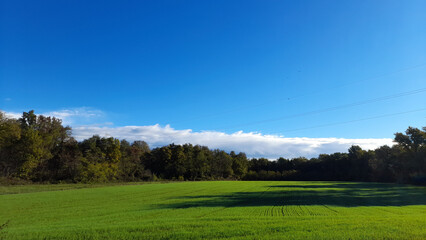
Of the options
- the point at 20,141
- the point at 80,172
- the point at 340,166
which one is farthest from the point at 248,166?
the point at 20,141

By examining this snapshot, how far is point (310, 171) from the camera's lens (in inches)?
4532

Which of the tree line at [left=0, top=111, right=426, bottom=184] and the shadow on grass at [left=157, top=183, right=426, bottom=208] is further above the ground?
the tree line at [left=0, top=111, right=426, bottom=184]

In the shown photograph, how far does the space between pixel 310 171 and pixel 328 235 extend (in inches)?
4525

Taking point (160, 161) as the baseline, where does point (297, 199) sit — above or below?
below

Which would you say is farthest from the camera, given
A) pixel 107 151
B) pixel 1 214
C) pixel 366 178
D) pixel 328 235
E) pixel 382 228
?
pixel 366 178

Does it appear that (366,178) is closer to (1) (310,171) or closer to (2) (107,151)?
(1) (310,171)

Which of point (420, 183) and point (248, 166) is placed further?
point (248, 166)

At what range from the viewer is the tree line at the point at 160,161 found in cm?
5409

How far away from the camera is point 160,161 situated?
3770 inches

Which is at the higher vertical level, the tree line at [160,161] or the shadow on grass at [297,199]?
the tree line at [160,161]

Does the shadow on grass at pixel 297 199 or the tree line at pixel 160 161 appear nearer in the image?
the shadow on grass at pixel 297 199

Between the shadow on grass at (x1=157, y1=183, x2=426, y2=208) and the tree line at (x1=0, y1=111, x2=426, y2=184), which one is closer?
the shadow on grass at (x1=157, y1=183, x2=426, y2=208)

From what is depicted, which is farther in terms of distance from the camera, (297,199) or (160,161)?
(160,161)

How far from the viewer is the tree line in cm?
5409
